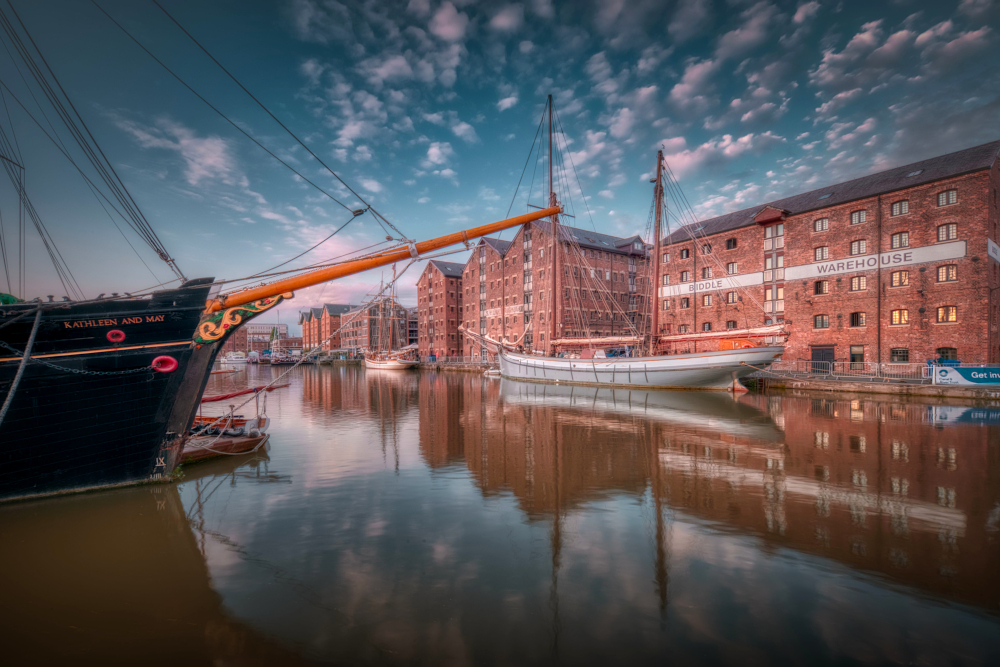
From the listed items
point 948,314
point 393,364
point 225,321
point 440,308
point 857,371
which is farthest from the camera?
point 440,308

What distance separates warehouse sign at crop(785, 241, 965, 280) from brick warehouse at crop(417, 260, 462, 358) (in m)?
51.4

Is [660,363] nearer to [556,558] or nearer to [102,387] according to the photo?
[556,558]

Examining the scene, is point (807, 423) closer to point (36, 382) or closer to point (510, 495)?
point (510, 495)

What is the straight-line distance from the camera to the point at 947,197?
2809cm

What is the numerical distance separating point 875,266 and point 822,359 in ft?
24.3

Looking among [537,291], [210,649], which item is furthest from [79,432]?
[537,291]

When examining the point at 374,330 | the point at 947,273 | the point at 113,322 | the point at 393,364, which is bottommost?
the point at 393,364

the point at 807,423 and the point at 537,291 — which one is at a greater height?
the point at 537,291

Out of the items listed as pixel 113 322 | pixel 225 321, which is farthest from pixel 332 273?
pixel 113 322

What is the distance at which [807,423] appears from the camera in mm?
17375

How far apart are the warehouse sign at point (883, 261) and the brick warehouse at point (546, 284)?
19130 millimetres

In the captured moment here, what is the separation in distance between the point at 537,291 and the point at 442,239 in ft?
147

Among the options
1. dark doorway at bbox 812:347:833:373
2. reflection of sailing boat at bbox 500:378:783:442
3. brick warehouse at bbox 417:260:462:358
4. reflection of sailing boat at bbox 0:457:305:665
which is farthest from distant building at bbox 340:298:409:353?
reflection of sailing boat at bbox 0:457:305:665

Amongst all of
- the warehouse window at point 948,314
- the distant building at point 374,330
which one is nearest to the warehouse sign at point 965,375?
the warehouse window at point 948,314
